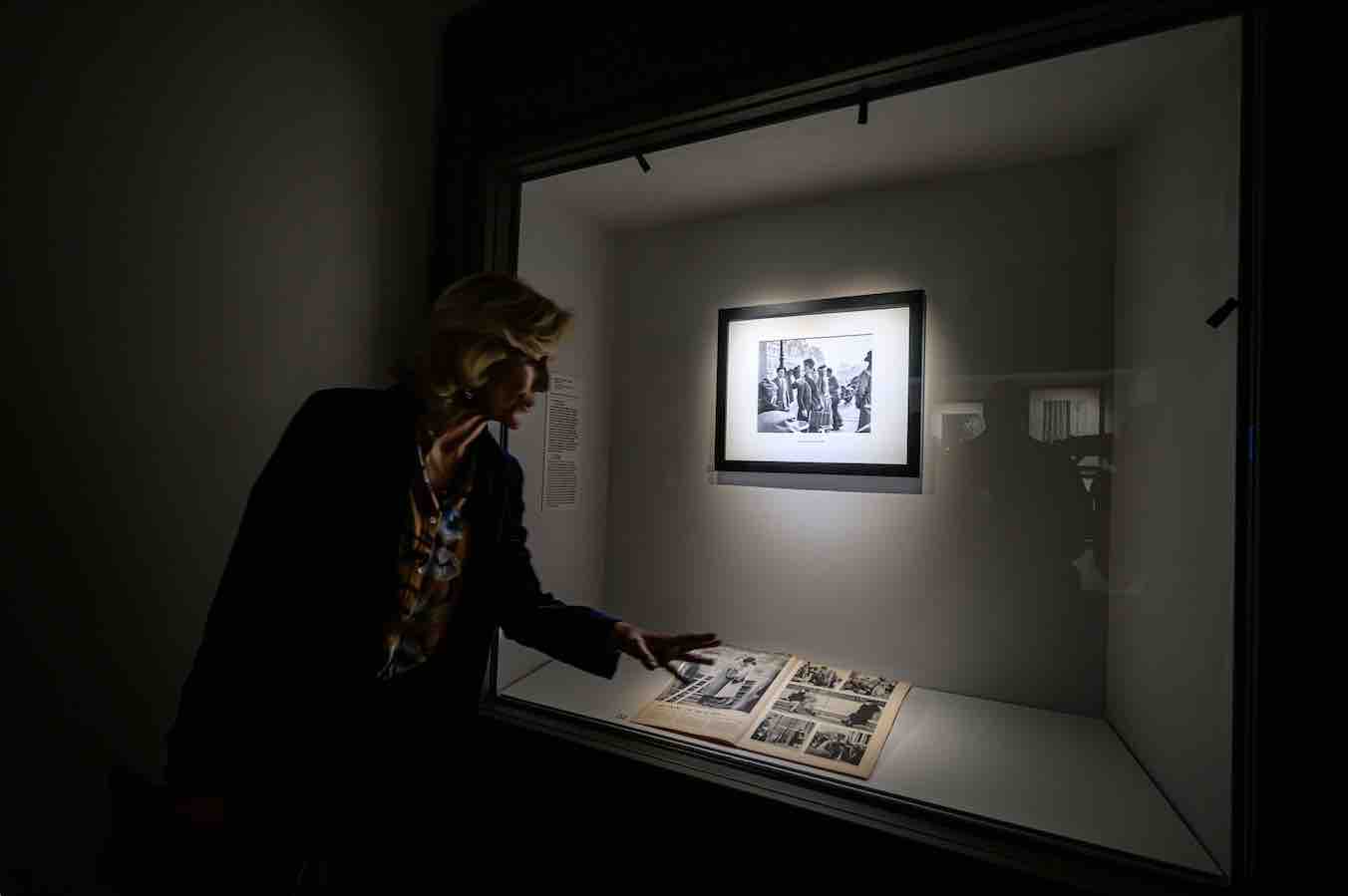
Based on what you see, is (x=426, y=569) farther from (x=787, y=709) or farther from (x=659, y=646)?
(x=787, y=709)

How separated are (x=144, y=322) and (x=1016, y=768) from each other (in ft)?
6.20

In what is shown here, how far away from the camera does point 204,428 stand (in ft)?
3.96

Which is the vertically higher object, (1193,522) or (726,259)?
(726,259)

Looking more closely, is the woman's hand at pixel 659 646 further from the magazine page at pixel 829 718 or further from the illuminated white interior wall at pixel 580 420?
the illuminated white interior wall at pixel 580 420

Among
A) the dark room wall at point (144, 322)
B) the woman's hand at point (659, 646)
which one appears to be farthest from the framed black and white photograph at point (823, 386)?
the dark room wall at point (144, 322)

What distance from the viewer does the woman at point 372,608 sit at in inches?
31.9

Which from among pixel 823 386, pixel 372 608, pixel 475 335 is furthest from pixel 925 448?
pixel 372 608

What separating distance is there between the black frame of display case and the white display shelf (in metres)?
0.03

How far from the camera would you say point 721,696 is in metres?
1.51

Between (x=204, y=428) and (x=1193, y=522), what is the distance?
1.87 meters

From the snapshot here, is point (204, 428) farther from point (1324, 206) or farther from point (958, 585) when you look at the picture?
point (1324, 206)

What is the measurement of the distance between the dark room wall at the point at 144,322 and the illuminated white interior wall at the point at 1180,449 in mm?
1460

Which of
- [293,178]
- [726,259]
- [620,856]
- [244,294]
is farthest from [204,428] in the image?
[726,259]

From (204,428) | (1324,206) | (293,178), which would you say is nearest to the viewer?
(1324,206)
